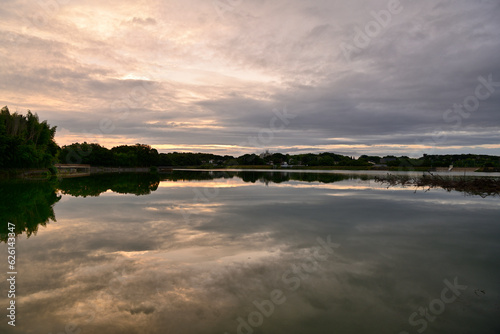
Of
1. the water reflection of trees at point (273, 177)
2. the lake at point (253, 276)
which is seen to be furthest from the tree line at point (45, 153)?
the lake at point (253, 276)

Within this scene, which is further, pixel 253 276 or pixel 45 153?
pixel 45 153

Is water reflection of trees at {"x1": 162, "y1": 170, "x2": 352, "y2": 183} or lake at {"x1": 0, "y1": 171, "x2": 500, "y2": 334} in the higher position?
water reflection of trees at {"x1": 162, "y1": 170, "x2": 352, "y2": 183}

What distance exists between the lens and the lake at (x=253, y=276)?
21.6 ft

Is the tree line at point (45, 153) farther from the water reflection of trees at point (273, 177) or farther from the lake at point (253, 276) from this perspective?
the lake at point (253, 276)

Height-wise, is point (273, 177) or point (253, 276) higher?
point (273, 177)

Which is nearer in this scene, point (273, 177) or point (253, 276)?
point (253, 276)

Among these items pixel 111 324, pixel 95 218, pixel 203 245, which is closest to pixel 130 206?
pixel 95 218

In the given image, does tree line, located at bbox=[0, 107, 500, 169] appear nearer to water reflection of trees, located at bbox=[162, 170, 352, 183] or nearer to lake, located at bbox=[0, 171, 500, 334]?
water reflection of trees, located at bbox=[162, 170, 352, 183]

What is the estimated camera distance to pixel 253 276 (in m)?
8.99

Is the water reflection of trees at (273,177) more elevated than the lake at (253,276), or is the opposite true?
the water reflection of trees at (273,177)

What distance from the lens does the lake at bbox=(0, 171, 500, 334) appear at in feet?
21.6

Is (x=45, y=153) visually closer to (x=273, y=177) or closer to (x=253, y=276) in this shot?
(x=273, y=177)

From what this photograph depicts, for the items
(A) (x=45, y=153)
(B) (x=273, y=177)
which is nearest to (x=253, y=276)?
(B) (x=273, y=177)

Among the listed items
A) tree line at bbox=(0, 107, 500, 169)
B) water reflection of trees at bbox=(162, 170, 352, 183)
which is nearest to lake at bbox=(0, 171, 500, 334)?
water reflection of trees at bbox=(162, 170, 352, 183)
